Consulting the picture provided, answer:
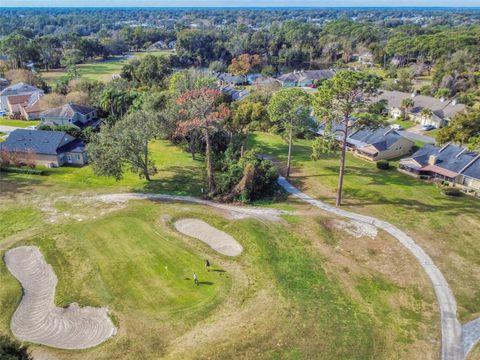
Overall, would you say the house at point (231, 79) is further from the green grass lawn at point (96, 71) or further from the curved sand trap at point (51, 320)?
the curved sand trap at point (51, 320)

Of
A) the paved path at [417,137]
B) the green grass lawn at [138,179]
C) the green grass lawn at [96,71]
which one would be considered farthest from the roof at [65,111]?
the paved path at [417,137]

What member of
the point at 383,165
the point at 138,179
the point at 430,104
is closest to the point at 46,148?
the point at 138,179

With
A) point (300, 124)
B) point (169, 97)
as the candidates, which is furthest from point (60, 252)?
point (169, 97)

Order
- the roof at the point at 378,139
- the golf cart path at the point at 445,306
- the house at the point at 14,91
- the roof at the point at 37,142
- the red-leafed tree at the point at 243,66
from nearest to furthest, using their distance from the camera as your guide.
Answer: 1. the golf cart path at the point at 445,306
2. the roof at the point at 37,142
3. the roof at the point at 378,139
4. the house at the point at 14,91
5. the red-leafed tree at the point at 243,66

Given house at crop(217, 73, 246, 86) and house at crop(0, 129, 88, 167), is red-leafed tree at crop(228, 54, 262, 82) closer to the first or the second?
house at crop(217, 73, 246, 86)

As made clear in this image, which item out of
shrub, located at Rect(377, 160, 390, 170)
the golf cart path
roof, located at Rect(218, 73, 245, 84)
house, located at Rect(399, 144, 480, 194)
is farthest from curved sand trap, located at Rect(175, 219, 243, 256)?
roof, located at Rect(218, 73, 245, 84)
